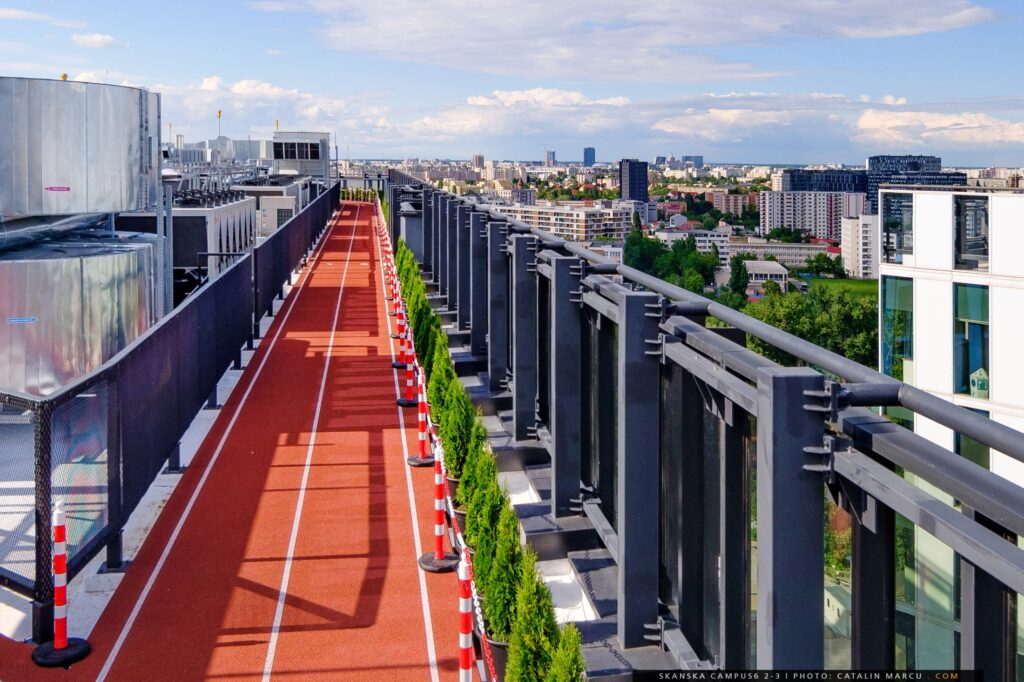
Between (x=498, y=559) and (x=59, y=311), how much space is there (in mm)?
11570

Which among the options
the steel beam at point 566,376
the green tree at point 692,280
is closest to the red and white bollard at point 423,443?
the steel beam at point 566,376

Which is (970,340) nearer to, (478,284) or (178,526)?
(478,284)

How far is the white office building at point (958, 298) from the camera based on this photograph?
23375 mm

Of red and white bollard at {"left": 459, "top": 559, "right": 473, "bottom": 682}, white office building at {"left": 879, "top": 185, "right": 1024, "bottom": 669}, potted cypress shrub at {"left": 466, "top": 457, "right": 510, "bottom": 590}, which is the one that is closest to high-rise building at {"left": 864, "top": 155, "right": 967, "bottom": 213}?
white office building at {"left": 879, "top": 185, "right": 1024, "bottom": 669}

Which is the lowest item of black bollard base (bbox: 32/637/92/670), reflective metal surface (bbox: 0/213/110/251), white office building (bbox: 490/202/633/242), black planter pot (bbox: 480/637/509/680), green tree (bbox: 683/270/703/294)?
black bollard base (bbox: 32/637/92/670)

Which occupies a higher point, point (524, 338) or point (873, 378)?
point (873, 378)

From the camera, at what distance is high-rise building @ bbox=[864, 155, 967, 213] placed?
4194 cm

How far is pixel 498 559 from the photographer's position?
7.89 meters

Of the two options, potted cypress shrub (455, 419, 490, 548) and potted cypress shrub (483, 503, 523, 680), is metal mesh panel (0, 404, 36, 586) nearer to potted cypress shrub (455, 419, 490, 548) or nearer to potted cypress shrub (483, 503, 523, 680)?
potted cypress shrub (455, 419, 490, 548)

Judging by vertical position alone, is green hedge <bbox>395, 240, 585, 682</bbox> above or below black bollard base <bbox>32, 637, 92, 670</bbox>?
above

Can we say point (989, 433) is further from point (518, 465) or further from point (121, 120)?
point (121, 120)

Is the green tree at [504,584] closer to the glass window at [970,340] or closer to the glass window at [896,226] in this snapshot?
the glass window at [970,340]

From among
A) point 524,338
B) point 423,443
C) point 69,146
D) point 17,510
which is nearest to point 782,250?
point 69,146

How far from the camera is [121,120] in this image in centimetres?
1822
